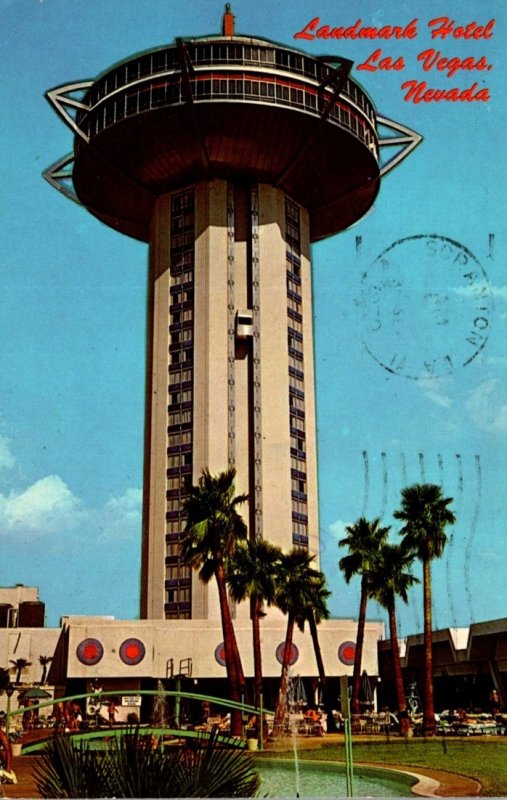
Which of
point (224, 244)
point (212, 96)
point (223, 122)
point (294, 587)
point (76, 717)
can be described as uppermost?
point (212, 96)

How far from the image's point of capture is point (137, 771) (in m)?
13.5

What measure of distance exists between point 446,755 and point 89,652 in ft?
174

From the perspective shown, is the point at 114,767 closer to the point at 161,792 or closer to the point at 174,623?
the point at 161,792

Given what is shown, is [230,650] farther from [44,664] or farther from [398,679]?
[44,664]

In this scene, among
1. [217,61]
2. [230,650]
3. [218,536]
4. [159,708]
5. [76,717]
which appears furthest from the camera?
[217,61]

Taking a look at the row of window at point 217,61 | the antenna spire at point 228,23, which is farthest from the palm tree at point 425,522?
the antenna spire at point 228,23

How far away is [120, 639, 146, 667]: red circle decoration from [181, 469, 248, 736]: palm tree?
99.7ft

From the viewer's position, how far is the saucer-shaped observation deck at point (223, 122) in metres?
98.6

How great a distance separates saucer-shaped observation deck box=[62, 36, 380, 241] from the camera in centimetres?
9856

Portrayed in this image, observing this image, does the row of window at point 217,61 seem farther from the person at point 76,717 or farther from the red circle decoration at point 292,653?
the person at point 76,717

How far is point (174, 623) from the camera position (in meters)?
88.4

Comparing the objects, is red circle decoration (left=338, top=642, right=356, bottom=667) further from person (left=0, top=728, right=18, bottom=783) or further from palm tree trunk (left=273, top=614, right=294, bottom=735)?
person (left=0, top=728, right=18, bottom=783)

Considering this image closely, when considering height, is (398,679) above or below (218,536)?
below

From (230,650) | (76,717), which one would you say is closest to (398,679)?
(230,650)
